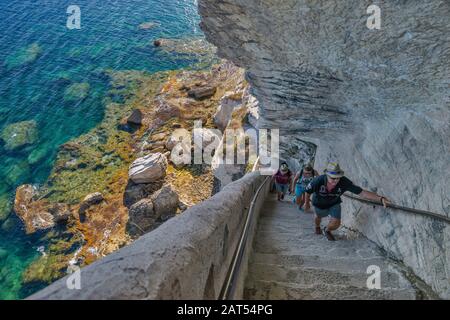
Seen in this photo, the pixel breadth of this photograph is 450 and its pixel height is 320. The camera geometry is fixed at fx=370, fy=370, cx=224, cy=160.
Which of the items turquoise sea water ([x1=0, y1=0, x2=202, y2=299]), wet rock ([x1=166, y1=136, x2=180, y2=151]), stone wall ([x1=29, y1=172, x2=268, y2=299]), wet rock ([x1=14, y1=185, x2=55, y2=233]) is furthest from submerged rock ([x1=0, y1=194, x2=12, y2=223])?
stone wall ([x1=29, y1=172, x2=268, y2=299])

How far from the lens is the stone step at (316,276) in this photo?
547 cm

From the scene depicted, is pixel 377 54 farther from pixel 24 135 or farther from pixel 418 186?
pixel 24 135

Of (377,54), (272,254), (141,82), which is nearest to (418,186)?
(377,54)

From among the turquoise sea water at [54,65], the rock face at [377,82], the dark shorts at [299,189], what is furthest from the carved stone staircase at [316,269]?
the turquoise sea water at [54,65]

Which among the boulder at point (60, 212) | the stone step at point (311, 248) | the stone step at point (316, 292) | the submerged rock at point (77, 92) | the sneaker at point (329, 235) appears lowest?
the boulder at point (60, 212)

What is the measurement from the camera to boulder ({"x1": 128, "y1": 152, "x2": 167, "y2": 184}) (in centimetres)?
2484

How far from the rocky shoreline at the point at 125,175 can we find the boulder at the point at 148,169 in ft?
0.22

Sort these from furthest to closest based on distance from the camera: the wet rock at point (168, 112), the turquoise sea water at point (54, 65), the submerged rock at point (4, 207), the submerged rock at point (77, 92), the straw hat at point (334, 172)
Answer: the submerged rock at point (77, 92) → the wet rock at point (168, 112) → the turquoise sea water at point (54, 65) → the submerged rock at point (4, 207) → the straw hat at point (334, 172)

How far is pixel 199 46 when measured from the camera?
37.9 m

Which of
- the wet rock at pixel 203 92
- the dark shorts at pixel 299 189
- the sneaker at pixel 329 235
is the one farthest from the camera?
the wet rock at pixel 203 92

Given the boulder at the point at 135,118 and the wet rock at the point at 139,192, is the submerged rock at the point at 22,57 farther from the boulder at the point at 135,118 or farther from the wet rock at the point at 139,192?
the wet rock at the point at 139,192

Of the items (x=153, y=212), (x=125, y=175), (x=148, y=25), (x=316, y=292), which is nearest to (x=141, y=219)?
(x=153, y=212)

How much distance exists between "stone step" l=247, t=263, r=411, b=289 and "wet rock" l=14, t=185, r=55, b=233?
22.8 meters
